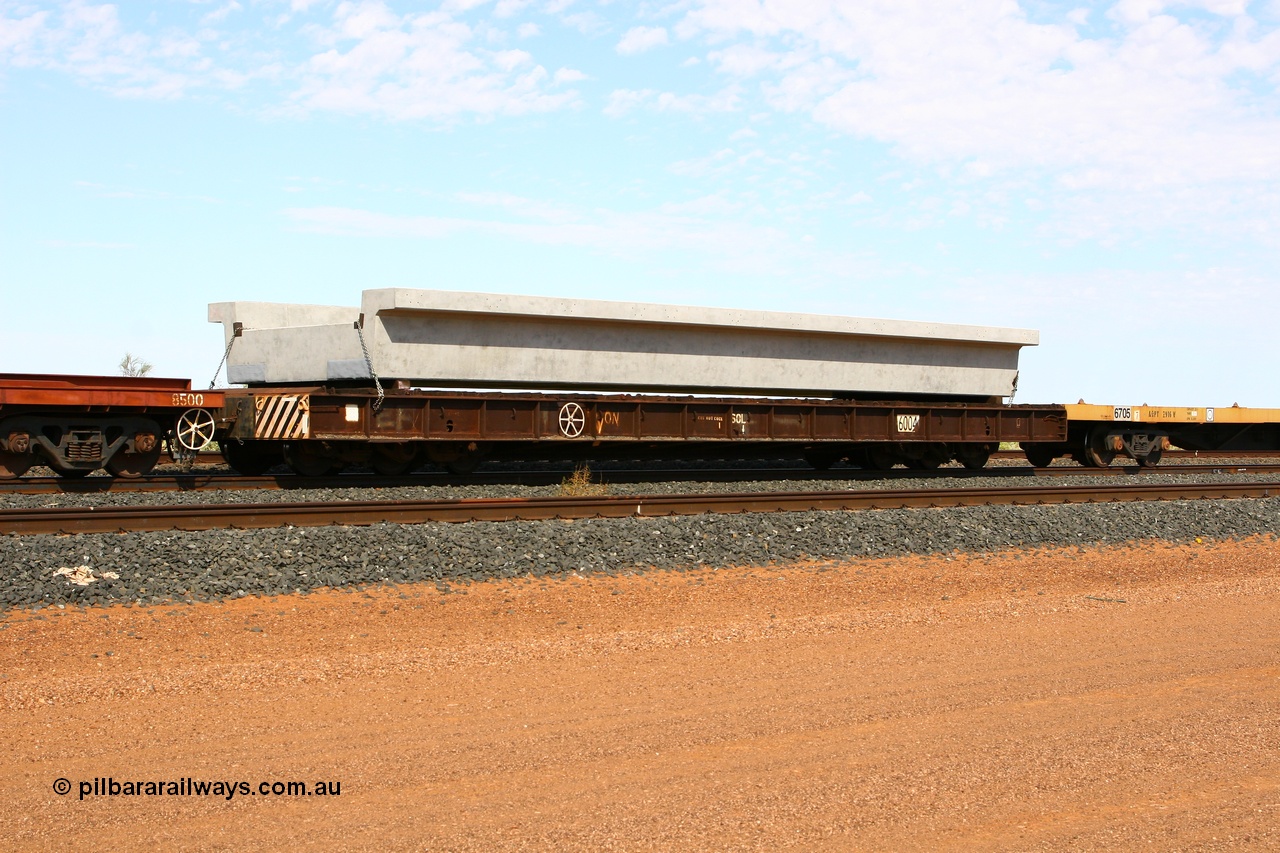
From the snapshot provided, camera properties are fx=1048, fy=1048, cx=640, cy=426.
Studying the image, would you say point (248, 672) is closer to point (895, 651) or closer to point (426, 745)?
point (426, 745)

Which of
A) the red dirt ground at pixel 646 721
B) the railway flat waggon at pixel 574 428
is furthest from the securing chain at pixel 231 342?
the red dirt ground at pixel 646 721

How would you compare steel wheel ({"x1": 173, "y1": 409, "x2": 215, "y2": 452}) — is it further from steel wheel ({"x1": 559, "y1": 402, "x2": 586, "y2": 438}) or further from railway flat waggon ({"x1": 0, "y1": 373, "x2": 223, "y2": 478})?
steel wheel ({"x1": 559, "y1": 402, "x2": 586, "y2": 438})

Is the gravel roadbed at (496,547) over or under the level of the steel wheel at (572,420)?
under

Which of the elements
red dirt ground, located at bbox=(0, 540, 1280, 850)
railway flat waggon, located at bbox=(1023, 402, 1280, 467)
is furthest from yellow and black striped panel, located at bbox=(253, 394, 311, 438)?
railway flat waggon, located at bbox=(1023, 402, 1280, 467)

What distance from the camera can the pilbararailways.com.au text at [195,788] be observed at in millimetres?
4547

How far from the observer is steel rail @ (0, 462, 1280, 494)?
44.8ft

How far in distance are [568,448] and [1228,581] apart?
10256 mm

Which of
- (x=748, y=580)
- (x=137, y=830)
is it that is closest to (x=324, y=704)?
(x=137, y=830)

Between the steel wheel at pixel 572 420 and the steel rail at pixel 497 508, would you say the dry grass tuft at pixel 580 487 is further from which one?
the steel rail at pixel 497 508

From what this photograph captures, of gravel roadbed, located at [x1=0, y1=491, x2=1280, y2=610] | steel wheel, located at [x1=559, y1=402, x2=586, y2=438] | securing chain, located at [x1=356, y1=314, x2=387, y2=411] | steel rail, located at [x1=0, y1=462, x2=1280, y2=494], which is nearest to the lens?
gravel roadbed, located at [x1=0, y1=491, x2=1280, y2=610]

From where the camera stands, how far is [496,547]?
10000 millimetres

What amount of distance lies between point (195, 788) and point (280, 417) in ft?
35.3

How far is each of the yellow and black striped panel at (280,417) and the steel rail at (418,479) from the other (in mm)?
669

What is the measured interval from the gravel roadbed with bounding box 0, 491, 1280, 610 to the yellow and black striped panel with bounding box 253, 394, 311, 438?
5.57 feet
